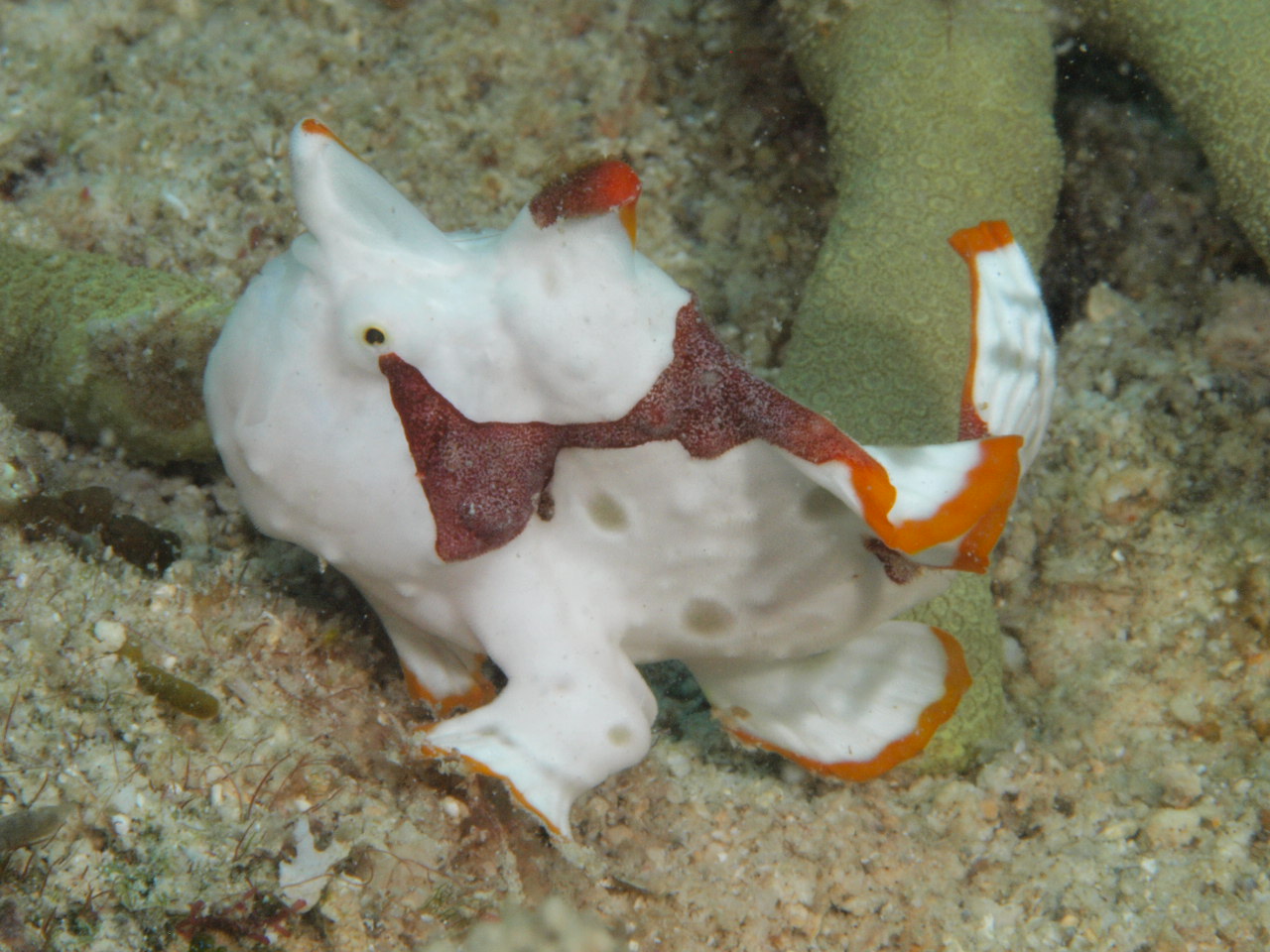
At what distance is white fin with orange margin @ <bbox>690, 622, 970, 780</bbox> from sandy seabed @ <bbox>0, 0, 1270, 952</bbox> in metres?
0.29

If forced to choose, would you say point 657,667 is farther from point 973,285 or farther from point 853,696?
point 973,285

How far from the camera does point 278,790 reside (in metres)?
2.19

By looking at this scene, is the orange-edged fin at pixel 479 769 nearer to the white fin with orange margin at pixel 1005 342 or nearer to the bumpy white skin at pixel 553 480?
the bumpy white skin at pixel 553 480

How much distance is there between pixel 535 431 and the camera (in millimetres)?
2195

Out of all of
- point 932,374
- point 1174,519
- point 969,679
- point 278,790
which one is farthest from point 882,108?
point 278,790

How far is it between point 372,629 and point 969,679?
69.6 inches

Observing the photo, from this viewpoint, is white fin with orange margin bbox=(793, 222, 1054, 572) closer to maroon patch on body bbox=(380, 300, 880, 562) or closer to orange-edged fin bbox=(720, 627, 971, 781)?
maroon patch on body bbox=(380, 300, 880, 562)

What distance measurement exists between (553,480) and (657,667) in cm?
133

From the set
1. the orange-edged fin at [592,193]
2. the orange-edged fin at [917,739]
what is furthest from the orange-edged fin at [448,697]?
the orange-edged fin at [592,193]

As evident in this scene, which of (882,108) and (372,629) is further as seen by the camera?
(882,108)

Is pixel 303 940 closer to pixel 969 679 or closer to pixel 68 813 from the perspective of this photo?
pixel 68 813

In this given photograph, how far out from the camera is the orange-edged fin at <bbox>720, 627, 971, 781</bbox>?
8.89 ft

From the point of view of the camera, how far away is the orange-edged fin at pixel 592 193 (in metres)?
1.95

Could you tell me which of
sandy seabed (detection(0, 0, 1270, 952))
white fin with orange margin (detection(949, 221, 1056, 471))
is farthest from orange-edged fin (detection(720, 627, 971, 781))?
white fin with orange margin (detection(949, 221, 1056, 471))
